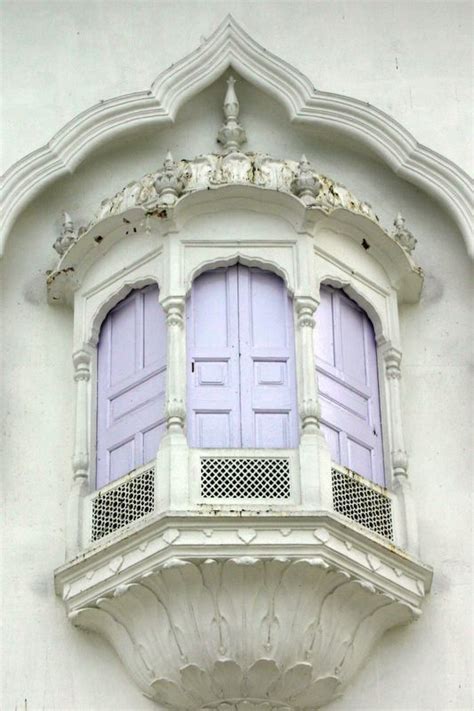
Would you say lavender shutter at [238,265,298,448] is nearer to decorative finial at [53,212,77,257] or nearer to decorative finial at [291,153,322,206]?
decorative finial at [291,153,322,206]

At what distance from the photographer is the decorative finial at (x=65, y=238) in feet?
42.5

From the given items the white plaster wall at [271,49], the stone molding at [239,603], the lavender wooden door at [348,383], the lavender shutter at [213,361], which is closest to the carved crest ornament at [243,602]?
the stone molding at [239,603]

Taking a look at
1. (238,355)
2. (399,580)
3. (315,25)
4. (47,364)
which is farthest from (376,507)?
(315,25)

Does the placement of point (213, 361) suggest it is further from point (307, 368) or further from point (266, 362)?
point (307, 368)

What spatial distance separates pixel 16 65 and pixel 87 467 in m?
2.97

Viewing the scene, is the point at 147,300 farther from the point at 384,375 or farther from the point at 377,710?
the point at 377,710

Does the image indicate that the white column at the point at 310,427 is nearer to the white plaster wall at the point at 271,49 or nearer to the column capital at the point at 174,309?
the column capital at the point at 174,309

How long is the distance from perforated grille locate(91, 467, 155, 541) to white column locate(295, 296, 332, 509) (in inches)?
34.9

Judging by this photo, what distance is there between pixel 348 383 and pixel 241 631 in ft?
5.82

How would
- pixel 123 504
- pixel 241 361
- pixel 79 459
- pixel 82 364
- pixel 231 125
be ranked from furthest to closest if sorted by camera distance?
pixel 231 125 < pixel 82 364 < pixel 79 459 < pixel 241 361 < pixel 123 504

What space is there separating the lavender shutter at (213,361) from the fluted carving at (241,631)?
86 centimetres

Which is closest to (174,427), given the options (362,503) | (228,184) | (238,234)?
(362,503)

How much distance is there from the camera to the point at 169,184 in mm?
12523

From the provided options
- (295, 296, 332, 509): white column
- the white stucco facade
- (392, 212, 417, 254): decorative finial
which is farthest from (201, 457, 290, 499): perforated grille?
(392, 212, 417, 254): decorative finial
